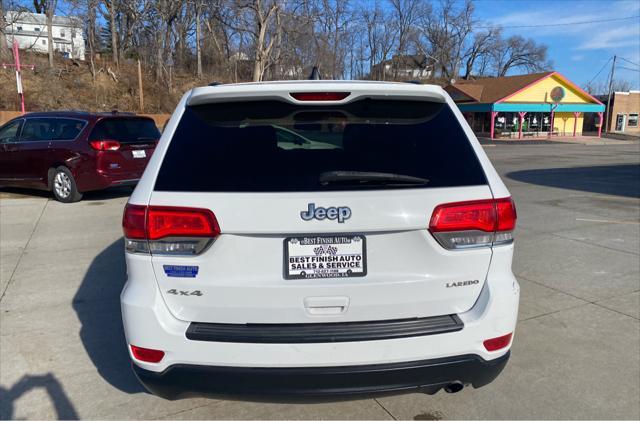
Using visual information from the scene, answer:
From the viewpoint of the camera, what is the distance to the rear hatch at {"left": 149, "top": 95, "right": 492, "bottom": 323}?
83.4 inches

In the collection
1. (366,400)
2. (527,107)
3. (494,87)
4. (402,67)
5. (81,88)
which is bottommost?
(366,400)

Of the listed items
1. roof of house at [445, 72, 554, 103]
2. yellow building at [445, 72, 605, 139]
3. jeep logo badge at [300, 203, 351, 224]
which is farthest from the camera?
roof of house at [445, 72, 554, 103]

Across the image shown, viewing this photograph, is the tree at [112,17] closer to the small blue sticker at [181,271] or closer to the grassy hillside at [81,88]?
the grassy hillside at [81,88]

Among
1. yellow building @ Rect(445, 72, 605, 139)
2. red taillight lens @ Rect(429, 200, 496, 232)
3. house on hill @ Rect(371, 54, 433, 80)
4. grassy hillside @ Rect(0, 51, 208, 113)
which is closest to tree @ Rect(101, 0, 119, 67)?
grassy hillside @ Rect(0, 51, 208, 113)

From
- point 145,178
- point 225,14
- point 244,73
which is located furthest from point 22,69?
point 145,178

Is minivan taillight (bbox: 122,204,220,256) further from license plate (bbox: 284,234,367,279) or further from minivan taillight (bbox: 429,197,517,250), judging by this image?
minivan taillight (bbox: 429,197,517,250)

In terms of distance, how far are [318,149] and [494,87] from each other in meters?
49.6

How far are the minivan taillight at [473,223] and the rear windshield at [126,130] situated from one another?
836cm

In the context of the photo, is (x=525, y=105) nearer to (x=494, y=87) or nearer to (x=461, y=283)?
(x=494, y=87)

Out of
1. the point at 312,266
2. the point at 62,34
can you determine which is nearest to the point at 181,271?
the point at 312,266

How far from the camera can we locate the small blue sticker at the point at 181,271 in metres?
2.15

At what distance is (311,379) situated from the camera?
2.13 metres

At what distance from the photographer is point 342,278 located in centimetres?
217

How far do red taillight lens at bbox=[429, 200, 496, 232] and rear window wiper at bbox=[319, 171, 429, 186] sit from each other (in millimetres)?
166
